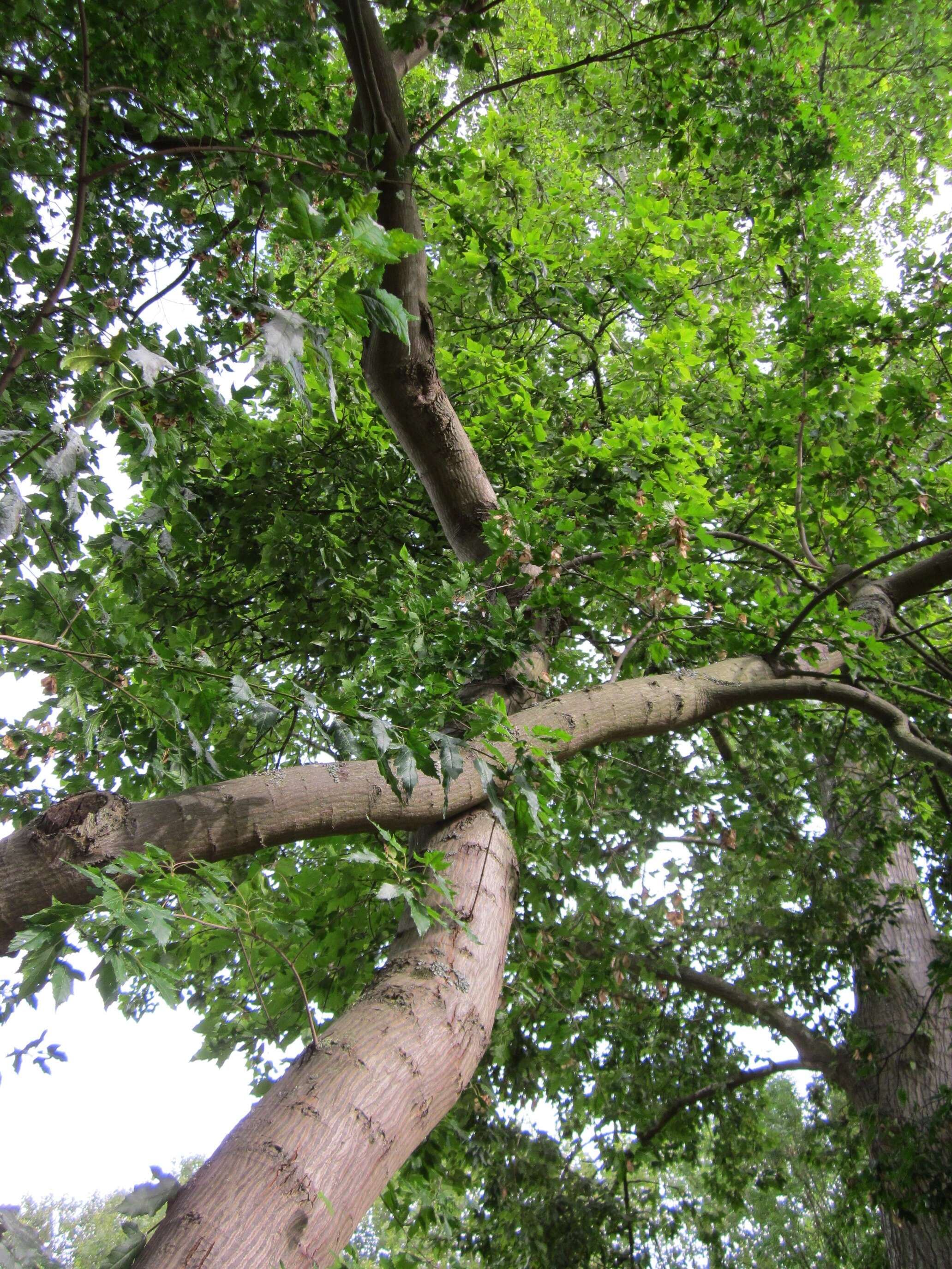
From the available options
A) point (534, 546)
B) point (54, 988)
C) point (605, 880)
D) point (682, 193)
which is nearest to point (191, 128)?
point (534, 546)

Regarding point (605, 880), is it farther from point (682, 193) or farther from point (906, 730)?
point (682, 193)

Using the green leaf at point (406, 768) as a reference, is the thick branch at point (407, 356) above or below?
above

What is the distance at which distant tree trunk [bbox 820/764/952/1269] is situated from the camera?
3.77 metres

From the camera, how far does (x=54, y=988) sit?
4.33 feet

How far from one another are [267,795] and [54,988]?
1.98ft

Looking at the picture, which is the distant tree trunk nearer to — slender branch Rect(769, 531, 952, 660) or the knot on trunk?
slender branch Rect(769, 531, 952, 660)

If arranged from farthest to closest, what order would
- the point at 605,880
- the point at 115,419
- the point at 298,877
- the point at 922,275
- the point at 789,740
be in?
the point at 605,880, the point at 789,740, the point at 922,275, the point at 298,877, the point at 115,419

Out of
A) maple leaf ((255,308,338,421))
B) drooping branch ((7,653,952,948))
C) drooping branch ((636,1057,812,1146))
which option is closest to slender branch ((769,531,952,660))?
drooping branch ((7,653,952,948))

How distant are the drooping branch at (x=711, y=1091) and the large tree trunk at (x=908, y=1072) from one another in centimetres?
47

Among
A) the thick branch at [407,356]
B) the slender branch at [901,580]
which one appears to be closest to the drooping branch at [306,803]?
the slender branch at [901,580]

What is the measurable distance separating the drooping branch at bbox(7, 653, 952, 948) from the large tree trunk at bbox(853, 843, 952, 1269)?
202 centimetres

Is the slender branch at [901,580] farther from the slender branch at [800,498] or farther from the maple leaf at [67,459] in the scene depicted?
the maple leaf at [67,459]

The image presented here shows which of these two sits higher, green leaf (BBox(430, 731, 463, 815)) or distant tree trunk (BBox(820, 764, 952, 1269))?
distant tree trunk (BBox(820, 764, 952, 1269))

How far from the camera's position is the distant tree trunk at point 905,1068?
3773mm
